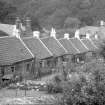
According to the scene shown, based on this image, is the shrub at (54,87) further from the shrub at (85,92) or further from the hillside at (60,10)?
the hillside at (60,10)

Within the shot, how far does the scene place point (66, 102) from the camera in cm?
1319

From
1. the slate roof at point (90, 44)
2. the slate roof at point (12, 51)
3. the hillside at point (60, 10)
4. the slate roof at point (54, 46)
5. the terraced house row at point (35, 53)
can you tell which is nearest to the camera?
the slate roof at point (12, 51)

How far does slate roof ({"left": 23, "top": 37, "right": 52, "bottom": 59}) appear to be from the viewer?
1165 inches

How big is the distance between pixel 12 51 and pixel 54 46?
8694mm

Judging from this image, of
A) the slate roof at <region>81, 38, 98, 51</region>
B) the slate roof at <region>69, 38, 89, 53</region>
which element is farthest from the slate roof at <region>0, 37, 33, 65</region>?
the slate roof at <region>81, 38, 98, 51</region>

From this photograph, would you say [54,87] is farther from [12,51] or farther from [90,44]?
[90,44]

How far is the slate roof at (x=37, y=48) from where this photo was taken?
97.1 feet

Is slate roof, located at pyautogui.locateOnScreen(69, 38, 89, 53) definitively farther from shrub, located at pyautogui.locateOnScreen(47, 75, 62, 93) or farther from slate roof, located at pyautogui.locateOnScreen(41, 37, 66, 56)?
shrub, located at pyautogui.locateOnScreen(47, 75, 62, 93)

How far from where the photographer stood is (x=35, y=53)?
2920cm

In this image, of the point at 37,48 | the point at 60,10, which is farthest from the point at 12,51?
the point at 60,10

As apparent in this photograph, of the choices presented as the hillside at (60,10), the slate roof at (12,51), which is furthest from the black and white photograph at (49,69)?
the hillside at (60,10)

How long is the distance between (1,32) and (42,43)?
50.1 feet

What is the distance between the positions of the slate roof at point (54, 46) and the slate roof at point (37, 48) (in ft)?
3.56

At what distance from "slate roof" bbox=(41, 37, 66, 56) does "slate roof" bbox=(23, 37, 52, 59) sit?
42.7 inches
